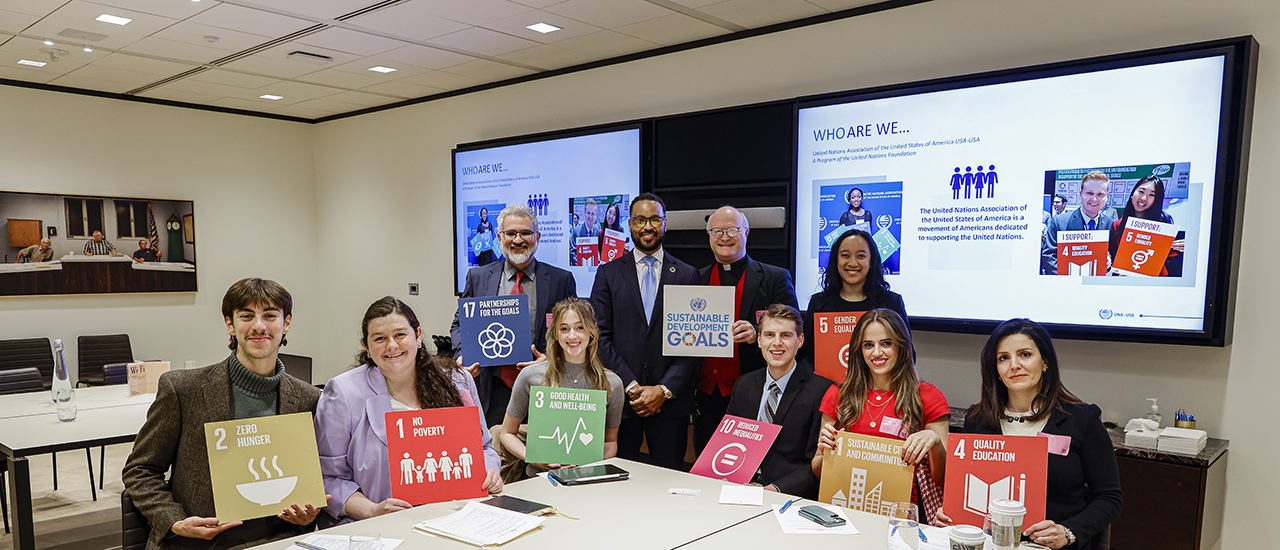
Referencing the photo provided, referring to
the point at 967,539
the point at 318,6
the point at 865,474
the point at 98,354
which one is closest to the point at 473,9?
the point at 318,6

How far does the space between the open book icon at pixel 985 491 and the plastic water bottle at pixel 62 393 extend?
3.90 meters

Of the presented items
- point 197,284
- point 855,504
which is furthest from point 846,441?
point 197,284

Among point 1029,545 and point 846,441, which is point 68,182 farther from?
point 1029,545

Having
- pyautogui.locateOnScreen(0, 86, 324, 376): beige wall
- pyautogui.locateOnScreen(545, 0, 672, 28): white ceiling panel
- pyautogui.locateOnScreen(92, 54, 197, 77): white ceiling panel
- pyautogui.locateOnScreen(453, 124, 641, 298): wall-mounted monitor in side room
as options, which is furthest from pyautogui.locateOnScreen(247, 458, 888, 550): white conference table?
pyautogui.locateOnScreen(0, 86, 324, 376): beige wall

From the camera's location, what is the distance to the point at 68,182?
6.48 m

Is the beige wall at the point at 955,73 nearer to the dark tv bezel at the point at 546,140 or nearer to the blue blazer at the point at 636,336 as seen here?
the dark tv bezel at the point at 546,140

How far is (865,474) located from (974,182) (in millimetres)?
1880

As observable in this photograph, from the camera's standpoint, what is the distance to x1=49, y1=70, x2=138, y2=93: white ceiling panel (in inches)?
239

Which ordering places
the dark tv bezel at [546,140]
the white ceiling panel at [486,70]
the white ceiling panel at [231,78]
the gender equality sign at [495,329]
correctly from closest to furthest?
the gender equality sign at [495,329] → the dark tv bezel at [546,140] → the white ceiling panel at [486,70] → the white ceiling panel at [231,78]

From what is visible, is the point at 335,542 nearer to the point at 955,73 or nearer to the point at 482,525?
the point at 482,525

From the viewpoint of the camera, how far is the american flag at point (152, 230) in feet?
22.6

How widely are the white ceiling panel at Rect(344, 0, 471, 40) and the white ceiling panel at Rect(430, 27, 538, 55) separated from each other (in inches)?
3.8

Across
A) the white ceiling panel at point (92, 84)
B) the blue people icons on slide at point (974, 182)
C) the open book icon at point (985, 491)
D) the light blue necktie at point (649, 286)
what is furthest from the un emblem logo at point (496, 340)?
the white ceiling panel at point (92, 84)

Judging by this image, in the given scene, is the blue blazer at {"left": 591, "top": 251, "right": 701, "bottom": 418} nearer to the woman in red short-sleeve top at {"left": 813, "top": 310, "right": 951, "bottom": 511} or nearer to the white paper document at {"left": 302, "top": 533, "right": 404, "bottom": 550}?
→ the woman in red short-sleeve top at {"left": 813, "top": 310, "right": 951, "bottom": 511}
